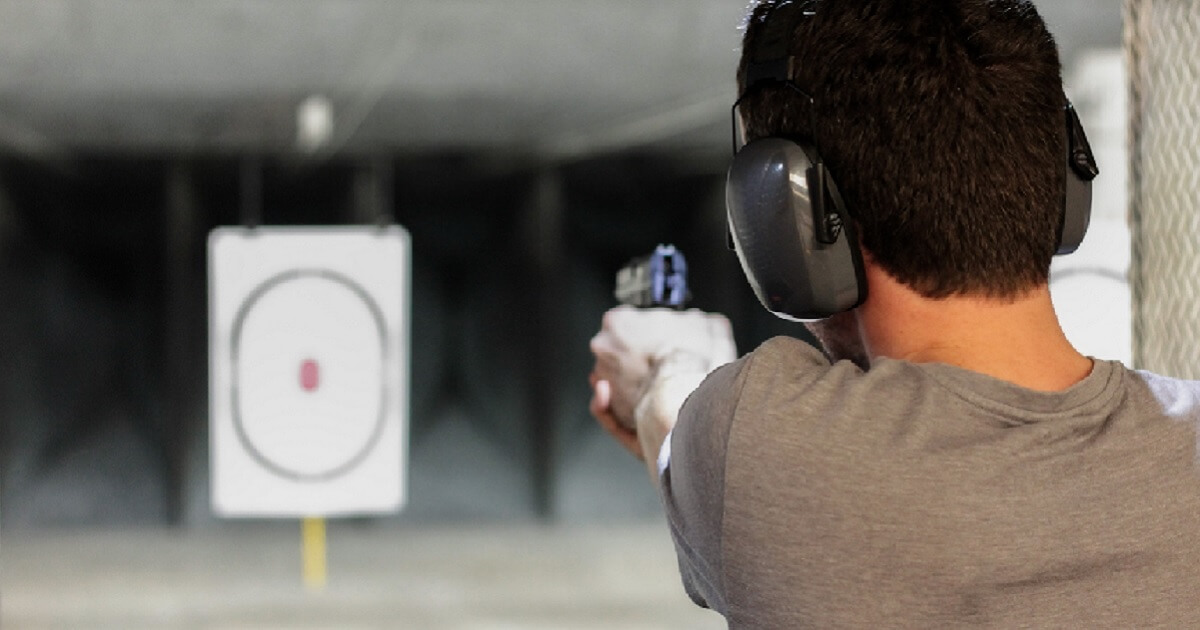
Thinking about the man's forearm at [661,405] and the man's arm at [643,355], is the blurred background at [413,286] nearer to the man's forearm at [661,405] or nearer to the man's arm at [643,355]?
the man's arm at [643,355]

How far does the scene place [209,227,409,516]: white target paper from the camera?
4.56 m

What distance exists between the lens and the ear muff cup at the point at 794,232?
0.65 metres

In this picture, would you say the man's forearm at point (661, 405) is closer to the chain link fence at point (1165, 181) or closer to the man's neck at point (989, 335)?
the man's neck at point (989, 335)

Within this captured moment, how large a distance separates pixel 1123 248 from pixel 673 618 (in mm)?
2678

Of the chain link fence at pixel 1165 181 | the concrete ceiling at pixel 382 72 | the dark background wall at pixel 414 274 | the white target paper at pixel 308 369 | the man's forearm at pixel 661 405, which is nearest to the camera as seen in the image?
the man's forearm at pixel 661 405

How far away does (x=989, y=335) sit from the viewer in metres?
0.65

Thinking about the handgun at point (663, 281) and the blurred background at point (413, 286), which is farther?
the blurred background at point (413, 286)

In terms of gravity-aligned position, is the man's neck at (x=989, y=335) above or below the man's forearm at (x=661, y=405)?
above

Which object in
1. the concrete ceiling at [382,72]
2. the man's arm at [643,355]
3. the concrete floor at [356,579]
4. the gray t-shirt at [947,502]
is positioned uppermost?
the concrete ceiling at [382,72]

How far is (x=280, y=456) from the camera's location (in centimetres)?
465

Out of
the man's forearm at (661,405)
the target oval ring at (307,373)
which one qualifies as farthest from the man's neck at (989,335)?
the target oval ring at (307,373)

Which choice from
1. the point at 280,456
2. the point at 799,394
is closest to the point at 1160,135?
the point at 799,394

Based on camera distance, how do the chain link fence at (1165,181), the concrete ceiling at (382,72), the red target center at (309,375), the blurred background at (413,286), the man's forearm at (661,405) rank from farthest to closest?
1. the blurred background at (413,286)
2. the red target center at (309,375)
3. the concrete ceiling at (382,72)
4. the chain link fence at (1165,181)
5. the man's forearm at (661,405)

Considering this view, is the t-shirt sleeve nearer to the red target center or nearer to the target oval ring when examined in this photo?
the target oval ring
